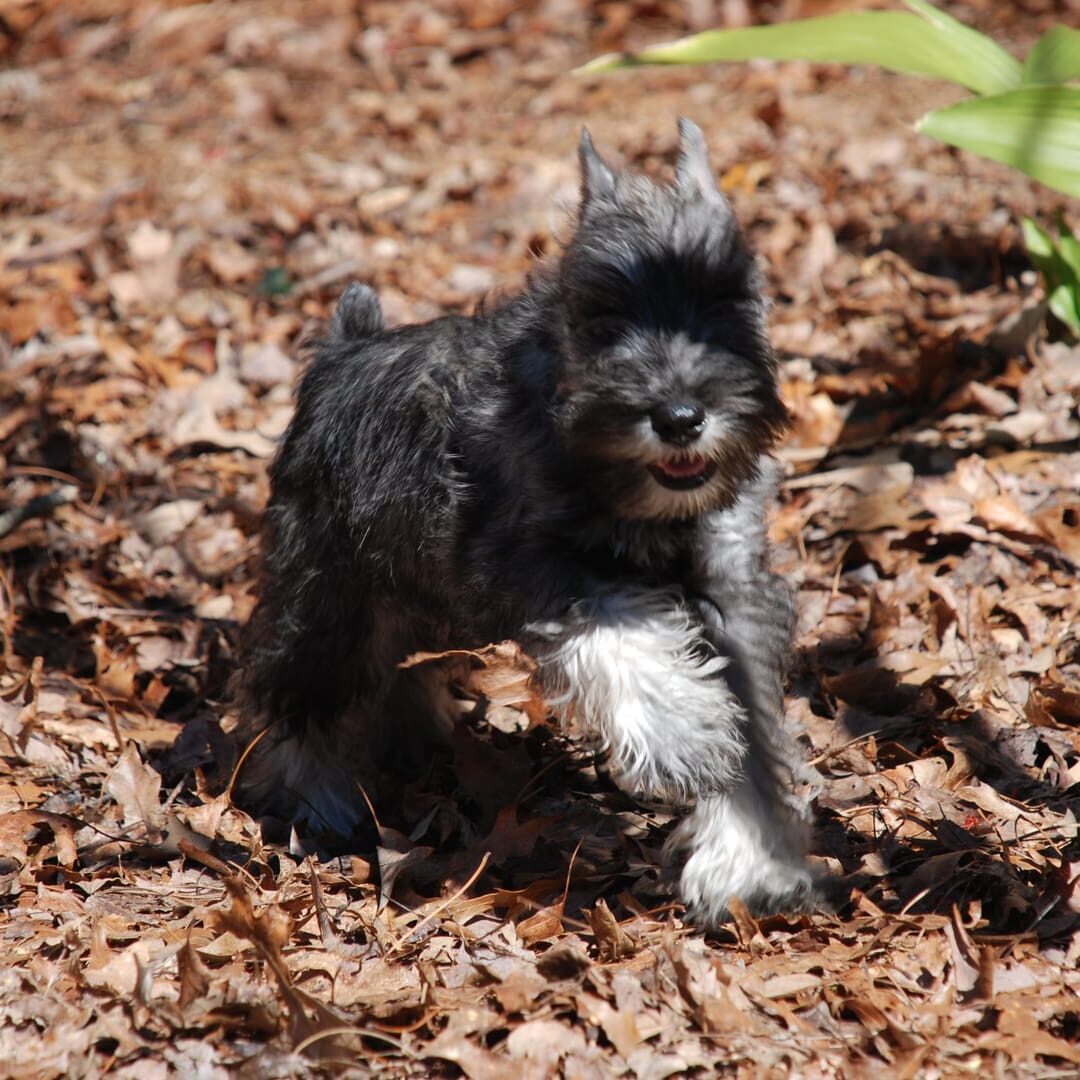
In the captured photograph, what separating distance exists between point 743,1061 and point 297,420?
9.26 feet

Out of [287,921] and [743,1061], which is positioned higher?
[743,1061]

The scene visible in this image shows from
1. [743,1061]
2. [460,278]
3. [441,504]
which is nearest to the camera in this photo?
[743,1061]

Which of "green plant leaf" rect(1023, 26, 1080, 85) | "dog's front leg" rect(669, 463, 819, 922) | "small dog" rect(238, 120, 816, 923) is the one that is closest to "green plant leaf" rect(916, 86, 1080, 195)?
"green plant leaf" rect(1023, 26, 1080, 85)

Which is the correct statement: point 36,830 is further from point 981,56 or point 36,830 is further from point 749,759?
point 981,56

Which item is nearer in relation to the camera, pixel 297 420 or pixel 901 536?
pixel 297 420

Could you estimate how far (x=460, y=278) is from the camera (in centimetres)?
886

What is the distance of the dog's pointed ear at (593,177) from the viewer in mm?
4117

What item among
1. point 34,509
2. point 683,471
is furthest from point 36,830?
point 683,471

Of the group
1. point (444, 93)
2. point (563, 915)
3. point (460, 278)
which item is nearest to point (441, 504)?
point (563, 915)

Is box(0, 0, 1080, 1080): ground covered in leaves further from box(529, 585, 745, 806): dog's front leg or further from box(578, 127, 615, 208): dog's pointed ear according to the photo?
box(578, 127, 615, 208): dog's pointed ear

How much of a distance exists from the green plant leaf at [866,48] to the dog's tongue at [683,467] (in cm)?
174

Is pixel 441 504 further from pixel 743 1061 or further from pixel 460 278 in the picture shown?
pixel 460 278

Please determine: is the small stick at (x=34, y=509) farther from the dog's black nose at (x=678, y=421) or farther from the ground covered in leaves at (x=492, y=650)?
the dog's black nose at (x=678, y=421)

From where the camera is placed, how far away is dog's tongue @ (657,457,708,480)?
373cm
